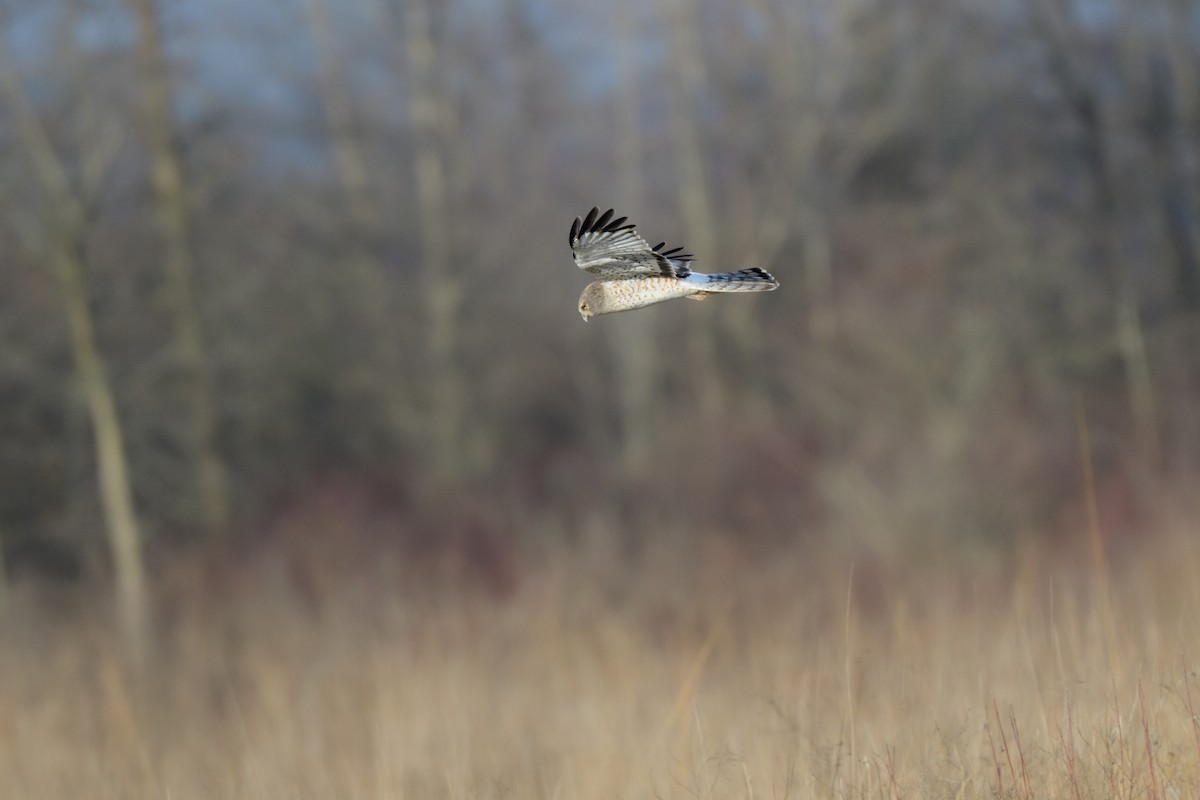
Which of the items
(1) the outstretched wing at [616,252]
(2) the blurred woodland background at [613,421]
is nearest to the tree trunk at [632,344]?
(2) the blurred woodland background at [613,421]

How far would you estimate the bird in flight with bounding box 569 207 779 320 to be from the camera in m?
2.28

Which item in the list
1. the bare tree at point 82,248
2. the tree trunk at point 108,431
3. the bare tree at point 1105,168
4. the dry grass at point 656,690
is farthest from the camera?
the bare tree at point 1105,168

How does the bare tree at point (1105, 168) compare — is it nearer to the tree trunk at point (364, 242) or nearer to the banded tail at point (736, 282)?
the tree trunk at point (364, 242)

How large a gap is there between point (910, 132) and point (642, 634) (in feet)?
46.0

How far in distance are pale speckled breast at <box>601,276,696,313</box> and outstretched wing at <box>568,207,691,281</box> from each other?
0.08ft

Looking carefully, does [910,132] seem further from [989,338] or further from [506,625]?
[506,625]

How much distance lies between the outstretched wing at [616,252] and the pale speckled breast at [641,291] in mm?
25

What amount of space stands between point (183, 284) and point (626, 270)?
1123 cm

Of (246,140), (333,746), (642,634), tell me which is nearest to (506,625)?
(642,634)

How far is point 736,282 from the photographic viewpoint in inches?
84.7

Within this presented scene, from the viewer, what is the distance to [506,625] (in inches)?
391

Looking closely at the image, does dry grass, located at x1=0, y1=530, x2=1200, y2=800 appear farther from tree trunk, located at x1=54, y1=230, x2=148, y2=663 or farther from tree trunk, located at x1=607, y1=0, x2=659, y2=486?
tree trunk, located at x1=607, y1=0, x2=659, y2=486

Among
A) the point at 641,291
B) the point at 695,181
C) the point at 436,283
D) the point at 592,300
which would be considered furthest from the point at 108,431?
the point at 695,181

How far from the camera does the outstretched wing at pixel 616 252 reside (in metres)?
2.39
